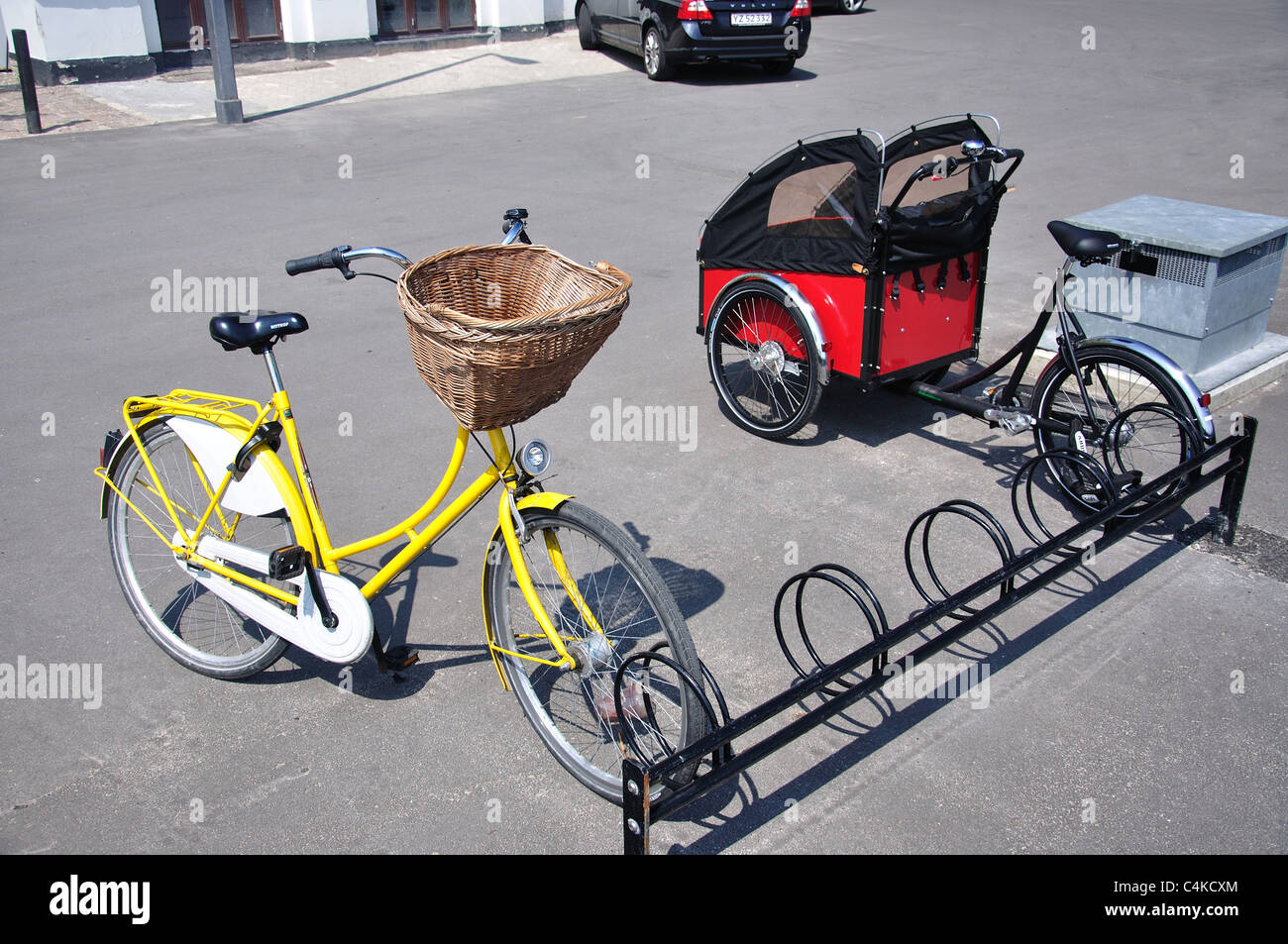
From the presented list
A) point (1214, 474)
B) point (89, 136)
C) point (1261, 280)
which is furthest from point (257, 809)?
point (89, 136)

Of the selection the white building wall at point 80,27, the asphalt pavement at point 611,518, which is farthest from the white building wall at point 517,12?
the asphalt pavement at point 611,518

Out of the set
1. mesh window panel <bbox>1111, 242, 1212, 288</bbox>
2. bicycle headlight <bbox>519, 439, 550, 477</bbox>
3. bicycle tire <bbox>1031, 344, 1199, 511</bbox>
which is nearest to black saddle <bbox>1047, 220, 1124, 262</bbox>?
bicycle tire <bbox>1031, 344, 1199, 511</bbox>

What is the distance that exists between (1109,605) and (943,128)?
2572mm

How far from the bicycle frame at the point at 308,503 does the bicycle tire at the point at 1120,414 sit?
2.50 m

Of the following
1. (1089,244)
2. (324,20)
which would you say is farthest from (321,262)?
(324,20)

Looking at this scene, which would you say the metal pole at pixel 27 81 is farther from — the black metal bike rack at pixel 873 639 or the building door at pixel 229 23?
the black metal bike rack at pixel 873 639

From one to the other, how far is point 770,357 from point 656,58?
465 inches

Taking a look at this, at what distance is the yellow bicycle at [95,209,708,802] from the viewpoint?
A: 337cm

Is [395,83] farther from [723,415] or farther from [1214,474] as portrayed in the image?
[1214,474]

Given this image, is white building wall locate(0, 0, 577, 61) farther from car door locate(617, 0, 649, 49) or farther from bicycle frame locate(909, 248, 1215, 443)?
bicycle frame locate(909, 248, 1215, 443)

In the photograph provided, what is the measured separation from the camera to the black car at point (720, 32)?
15281 mm

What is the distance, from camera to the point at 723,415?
6.26m

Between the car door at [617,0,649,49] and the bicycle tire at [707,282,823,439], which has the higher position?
the car door at [617,0,649,49]

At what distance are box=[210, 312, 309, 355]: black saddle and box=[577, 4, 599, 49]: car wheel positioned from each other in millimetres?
16197
